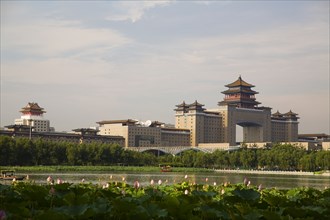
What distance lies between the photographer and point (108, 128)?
116m

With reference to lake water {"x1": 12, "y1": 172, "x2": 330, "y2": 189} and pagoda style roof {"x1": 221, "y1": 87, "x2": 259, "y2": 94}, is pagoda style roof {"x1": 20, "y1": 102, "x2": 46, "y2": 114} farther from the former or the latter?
lake water {"x1": 12, "y1": 172, "x2": 330, "y2": 189}

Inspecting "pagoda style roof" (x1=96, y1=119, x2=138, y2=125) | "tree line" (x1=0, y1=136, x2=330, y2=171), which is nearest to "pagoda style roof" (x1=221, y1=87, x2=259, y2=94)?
"pagoda style roof" (x1=96, y1=119, x2=138, y2=125)

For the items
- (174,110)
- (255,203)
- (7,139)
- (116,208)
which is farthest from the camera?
(174,110)

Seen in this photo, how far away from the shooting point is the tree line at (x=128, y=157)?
61.8m

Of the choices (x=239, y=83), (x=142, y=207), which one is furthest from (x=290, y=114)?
(x=142, y=207)

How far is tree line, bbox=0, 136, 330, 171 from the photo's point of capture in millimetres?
61812

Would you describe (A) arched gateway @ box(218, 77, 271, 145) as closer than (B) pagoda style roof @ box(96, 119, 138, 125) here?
No

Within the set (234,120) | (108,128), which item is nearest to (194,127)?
(234,120)

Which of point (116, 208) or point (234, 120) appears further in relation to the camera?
point (234, 120)

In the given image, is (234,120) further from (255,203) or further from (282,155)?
(255,203)

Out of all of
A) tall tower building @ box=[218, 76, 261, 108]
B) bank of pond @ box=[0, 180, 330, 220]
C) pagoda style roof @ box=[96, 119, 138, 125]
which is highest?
tall tower building @ box=[218, 76, 261, 108]

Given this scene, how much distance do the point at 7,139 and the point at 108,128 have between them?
183 feet

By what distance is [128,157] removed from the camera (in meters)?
74.2

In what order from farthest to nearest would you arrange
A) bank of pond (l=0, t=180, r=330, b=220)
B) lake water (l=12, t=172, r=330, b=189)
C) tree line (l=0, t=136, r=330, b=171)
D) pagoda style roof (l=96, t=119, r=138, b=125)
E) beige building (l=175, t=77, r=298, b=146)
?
1. beige building (l=175, t=77, r=298, b=146)
2. pagoda style roof (l=96, t=119, r=138, b=125)
3. tree line (l=0, t=136, r=330, b=171)
4. lake water (l=12, t=172, r=330, b=189)
5. bank of pond (l=0, t=180, r=330, b=220)
